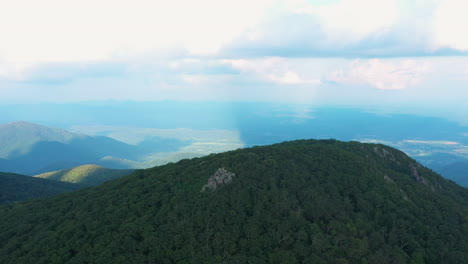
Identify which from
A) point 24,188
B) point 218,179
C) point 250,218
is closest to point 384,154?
point 218,179

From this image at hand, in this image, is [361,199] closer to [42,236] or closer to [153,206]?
[153,206]

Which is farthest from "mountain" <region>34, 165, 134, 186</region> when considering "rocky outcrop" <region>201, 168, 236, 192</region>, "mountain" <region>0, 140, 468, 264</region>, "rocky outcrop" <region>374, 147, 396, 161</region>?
"rocky outcrop" <region>374, 147, 396, 161</region>

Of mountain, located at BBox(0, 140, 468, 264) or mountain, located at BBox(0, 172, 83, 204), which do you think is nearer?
mountain, located at BBox(0, 140, 468, 264)

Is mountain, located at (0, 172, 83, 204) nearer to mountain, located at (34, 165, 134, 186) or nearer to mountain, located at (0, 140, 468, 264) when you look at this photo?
mountain, located at (34, 165, 134, 186)

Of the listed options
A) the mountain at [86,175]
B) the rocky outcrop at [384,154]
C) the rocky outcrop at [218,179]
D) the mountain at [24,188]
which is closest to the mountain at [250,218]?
the rocky outcrop at [218,179]

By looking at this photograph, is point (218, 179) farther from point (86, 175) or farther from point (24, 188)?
point (86, 175)

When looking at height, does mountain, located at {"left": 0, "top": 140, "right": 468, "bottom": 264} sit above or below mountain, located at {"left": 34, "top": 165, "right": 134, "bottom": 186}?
above

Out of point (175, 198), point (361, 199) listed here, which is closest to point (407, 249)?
point (361, 199)
